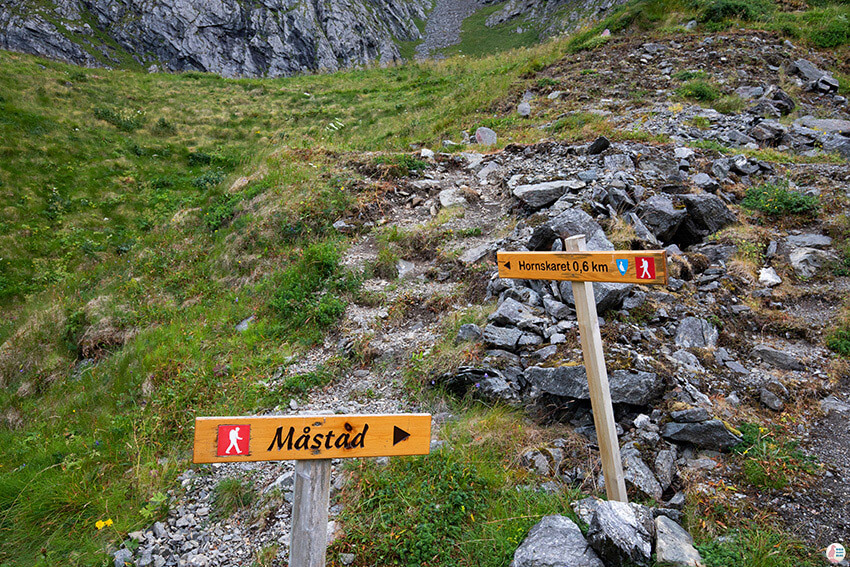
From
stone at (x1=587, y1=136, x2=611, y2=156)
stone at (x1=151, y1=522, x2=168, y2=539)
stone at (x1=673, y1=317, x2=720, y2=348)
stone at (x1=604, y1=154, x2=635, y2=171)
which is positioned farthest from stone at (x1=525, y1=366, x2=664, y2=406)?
stone at (x1=587, y1=136, x2=611, y2=156)

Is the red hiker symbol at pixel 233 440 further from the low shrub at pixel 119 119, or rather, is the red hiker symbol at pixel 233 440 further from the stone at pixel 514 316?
the low shrub at pixel 119 119

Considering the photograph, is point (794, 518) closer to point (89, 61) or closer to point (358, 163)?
point (358, 163)

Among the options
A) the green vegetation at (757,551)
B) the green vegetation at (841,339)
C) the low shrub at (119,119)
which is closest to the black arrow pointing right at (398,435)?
the green vegetation at (757,551)

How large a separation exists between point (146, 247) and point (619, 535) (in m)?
10.8

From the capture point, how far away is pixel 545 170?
8969 mm

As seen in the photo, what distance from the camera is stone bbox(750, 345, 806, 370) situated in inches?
190

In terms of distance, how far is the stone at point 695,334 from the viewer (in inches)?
199

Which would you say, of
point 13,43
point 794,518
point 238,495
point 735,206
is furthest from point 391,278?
point 13,43

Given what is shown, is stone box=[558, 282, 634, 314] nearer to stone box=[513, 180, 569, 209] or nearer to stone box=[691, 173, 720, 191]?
stone box=[513, 180, 569, 209]

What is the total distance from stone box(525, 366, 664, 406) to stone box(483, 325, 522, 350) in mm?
622

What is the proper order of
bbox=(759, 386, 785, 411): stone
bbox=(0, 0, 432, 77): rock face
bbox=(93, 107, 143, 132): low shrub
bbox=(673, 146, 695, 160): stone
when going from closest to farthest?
bbox=(759, 386, 785, 411): stone → bbox=(673, 146, 695, 160): stone → bbox=(93, 107, 143, 132): low shrub → bbox=(0, 0, 432, 77): rock face

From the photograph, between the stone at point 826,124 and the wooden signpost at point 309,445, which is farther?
the stone at point 826,124

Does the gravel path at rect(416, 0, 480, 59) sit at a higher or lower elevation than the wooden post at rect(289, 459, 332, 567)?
higher

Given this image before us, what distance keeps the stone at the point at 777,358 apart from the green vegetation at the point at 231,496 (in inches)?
228
